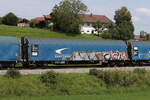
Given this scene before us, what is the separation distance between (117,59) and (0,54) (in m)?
14.6

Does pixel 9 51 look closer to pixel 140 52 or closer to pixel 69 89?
pixel 69 89

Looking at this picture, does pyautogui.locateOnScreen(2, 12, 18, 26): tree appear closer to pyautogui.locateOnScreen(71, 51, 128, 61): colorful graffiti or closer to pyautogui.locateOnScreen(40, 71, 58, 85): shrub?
pyautogui.locateOnScreen(71, 51, 128, 61): colorful graffiti

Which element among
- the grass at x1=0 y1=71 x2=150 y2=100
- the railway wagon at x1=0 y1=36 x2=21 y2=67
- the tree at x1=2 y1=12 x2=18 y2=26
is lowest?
the grass at x1=0 y1=71 x2=150 y2=100

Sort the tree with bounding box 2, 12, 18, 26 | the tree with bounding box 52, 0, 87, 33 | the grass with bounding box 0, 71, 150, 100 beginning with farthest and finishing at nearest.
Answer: the tree with bounding box 2, 12, 18, 26, the tree with bounding box 52, 0, 87, 33, the grass with bounding box 0, 71, 150, 100

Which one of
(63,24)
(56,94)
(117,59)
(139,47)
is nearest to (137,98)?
(56,94)

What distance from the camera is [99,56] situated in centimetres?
4203

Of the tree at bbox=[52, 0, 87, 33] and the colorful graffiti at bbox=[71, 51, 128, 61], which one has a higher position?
the tree at bbox=[52, 0, 87, 33]

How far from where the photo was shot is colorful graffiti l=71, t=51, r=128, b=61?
132 ft

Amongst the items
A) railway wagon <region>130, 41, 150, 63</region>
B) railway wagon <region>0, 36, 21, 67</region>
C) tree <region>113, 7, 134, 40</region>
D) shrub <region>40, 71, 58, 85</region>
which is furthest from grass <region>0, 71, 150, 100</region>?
tree <region>113, 7, 134, 40</region>

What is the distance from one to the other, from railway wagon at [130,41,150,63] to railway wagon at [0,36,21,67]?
14884 millimetres

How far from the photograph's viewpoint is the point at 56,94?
26.3 m

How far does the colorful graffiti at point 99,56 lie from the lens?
40372 mm

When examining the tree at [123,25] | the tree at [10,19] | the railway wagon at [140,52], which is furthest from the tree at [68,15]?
the railway wagon at [140,52]

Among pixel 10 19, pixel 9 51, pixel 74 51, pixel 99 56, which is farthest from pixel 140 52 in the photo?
pixel 10 19
